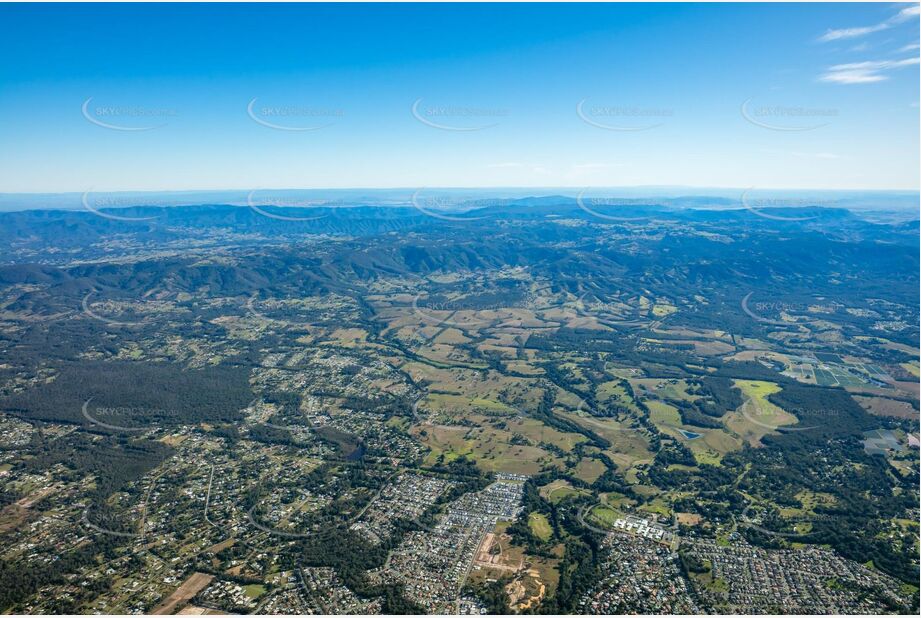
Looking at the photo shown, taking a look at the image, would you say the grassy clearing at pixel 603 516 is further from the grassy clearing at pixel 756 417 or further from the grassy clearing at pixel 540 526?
the grassy clearing at pixel 756 417

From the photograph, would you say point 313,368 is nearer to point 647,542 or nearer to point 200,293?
point 647,542

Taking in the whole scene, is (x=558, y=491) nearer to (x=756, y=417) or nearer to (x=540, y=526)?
(x=540, y=526)

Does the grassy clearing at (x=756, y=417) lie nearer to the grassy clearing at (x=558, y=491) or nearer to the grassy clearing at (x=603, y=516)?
the grassy clearing at (x=603, y=516)

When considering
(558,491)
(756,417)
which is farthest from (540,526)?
(756,417)

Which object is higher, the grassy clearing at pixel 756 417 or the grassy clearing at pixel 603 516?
the grassy clearing at pixel 603 516

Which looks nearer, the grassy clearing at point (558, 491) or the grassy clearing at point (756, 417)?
the grassy clearing at point (558, 491)

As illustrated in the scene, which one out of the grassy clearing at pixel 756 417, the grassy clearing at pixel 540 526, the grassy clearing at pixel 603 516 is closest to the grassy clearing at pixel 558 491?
the grassy clearing at pixel 603 516

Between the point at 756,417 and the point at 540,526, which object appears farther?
the point at 756,417

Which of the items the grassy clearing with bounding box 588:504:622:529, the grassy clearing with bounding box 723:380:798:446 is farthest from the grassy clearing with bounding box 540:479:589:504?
the grassy clearing with bounding box 723:380:798:446

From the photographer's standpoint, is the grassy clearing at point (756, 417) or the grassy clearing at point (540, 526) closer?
the grassy clearing at point (540, 526)

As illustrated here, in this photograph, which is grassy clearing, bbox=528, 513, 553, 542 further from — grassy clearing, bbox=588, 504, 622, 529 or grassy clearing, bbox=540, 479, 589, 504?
grassy clearing, bbox=588, 504, 622, 529

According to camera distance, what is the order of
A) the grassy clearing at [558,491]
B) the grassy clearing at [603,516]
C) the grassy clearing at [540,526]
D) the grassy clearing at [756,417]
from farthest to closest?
the grassy clearing at [756,417], the grassy clearing at [558,491], the grassy clearing at [603,516], the grassy clearing at [540,526]

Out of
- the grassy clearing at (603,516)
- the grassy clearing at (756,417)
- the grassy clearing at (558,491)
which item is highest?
the grassy clearing at (603,516)

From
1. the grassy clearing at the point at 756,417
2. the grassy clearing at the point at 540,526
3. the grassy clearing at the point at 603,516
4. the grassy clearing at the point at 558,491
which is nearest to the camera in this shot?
the grassy clearing at the point at 540,526
